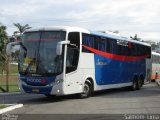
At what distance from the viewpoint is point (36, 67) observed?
64.7ft

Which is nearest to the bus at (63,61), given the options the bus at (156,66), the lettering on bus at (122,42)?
the lettering on bus at (122,42)

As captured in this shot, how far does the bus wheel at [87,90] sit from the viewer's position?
70.7 ft

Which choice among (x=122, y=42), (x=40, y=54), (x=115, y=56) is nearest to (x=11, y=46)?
(x=40, y=54)

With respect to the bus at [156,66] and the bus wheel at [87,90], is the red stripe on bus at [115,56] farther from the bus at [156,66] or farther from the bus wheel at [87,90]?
the bus at [156,66]

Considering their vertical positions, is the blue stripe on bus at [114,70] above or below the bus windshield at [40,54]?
below

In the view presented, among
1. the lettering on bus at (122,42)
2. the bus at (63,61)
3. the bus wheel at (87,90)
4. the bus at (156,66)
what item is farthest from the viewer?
the bus at (156,66)

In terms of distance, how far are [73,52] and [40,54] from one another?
1574 mm

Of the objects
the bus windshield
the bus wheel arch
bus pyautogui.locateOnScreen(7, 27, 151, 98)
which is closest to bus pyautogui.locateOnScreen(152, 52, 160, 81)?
bus pyautogui.locateOnScreen(7, 27, 151, 98)

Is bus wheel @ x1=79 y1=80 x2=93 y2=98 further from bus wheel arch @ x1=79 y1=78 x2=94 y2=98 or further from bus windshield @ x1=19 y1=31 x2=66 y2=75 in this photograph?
bus windshield @ x1=19 y1=31 x2=66 y2=75

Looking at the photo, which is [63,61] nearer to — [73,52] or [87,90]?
[73,52]

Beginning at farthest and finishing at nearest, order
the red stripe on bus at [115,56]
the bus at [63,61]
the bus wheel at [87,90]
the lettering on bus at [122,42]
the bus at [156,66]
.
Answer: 1. the bus at [156,66]
2. the lettering on bus at [122,42]
3. the red stripe on bus at [115,56]
4. the bus wheel at [87,90]
5. the bus at [63,61]

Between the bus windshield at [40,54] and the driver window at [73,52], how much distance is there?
51 cm

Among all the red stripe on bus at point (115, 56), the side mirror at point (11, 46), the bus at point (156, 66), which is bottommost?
the bus at point (156, 66)

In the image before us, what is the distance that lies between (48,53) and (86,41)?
2625 millimetres
